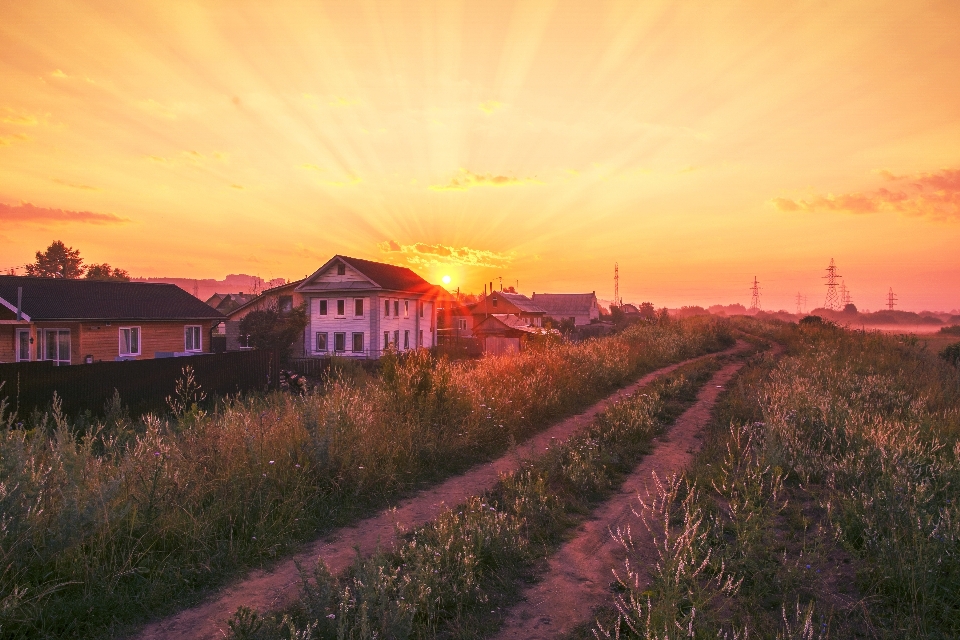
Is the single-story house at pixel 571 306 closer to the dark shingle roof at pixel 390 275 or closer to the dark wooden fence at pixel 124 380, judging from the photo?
the dark shingle roof at pixel 390 275

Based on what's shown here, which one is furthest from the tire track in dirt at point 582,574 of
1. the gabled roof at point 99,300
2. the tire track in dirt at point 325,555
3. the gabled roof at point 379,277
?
the gabled roof at point 379,277

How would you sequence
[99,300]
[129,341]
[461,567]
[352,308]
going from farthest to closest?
[352,308], [129,341], [99,300], [461,567]

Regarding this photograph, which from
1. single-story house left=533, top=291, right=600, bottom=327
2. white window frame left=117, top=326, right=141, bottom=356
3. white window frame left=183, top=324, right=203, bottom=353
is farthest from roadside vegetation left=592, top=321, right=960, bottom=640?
single-story house left=533, top=291, right=600, bottom=327

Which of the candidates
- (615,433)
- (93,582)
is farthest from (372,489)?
(615,433)

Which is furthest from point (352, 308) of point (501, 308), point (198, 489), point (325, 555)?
point (325, 555)

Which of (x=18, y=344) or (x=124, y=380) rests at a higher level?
(x=18, y=344)

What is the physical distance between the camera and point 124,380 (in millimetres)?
14109

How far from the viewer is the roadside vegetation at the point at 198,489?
4.09 m

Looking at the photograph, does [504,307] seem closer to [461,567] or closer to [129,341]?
[129,341]

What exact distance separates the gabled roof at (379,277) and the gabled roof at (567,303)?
35.3 metres

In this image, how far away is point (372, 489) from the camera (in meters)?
6.75

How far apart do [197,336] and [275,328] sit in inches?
195

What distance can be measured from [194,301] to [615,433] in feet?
99.5

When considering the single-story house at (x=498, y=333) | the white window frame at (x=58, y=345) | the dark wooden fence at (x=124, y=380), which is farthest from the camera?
the single-story house at (x=498, y=333)
